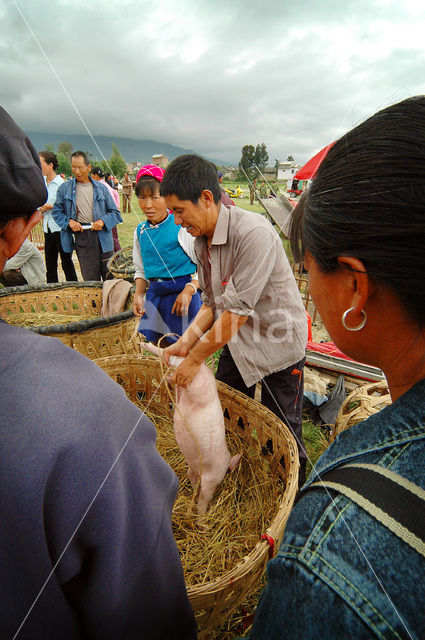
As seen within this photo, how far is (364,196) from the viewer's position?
59 centimetres

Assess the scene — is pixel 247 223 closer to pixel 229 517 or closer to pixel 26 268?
pixel 229 517

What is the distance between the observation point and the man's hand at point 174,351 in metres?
2.00

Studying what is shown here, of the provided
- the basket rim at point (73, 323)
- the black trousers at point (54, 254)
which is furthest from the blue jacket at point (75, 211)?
the basket rim at point (73, 323)

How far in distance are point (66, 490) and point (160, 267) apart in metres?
2.54

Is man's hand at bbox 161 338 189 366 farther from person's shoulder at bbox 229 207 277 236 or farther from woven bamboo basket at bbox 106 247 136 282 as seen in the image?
woven bamboo basket at bbox 106 247 136 282

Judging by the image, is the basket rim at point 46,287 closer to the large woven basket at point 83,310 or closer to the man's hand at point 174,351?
the large woven basket at point 83,310

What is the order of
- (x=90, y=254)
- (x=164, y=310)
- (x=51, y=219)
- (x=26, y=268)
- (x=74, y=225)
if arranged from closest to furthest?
(x=164, y=310)
(x=74, y=225)
(x=26, y=268)
(x=90, y=254)
(x=51, y=219)

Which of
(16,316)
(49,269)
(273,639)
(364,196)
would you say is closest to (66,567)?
(273,639)

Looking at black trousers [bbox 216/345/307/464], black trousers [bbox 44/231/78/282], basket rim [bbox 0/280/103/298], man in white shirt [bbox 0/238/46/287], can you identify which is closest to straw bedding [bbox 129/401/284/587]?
black trousers [bbox 216/345/307/464]

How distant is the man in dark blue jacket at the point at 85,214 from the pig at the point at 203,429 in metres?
3.29

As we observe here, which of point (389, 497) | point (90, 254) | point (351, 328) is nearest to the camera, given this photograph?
point (389, 497)

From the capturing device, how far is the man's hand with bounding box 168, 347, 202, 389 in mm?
1829

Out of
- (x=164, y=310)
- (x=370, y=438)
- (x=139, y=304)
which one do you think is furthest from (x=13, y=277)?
(x=370, y=438)

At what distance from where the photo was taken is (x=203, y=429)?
6.16 feet
